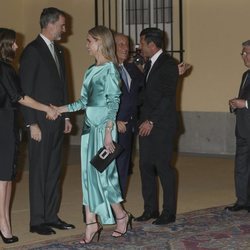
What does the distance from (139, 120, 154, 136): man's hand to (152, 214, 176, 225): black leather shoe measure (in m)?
0.77

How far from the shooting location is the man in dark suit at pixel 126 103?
6836mm

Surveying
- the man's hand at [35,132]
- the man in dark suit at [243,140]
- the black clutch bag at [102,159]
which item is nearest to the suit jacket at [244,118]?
the man in dark suit at [243,140]

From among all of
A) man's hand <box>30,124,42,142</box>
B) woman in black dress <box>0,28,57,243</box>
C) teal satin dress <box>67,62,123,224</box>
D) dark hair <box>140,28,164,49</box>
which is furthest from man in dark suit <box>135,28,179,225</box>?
woman in black dress <box>0,28,57,243</box>

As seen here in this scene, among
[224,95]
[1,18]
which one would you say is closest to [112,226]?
[224,95]

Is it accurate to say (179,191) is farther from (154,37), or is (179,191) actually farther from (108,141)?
(108,141)

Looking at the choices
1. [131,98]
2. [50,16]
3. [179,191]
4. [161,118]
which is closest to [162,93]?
[161,118]

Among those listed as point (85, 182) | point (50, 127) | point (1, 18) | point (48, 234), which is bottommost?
point (48, 234)

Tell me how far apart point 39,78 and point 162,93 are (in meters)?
1.13

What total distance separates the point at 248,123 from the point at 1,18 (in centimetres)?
743

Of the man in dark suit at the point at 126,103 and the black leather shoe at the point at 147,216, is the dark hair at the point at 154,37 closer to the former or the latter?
the man in dark suit at the point at 126,103

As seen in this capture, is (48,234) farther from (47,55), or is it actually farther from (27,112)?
(47,55)

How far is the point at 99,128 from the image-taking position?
5742 millimetres

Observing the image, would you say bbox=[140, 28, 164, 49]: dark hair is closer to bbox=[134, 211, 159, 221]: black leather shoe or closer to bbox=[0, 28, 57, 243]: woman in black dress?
bbox=[0, 28, 57, 243]: woman in black dress

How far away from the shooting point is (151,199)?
679 cm
